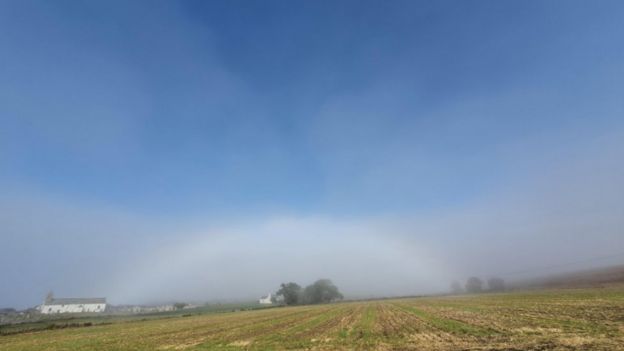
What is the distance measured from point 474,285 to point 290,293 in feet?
331

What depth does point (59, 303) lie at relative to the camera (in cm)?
15675

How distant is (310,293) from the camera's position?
A: 138625 mm

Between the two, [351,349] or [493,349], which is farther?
[351,349]

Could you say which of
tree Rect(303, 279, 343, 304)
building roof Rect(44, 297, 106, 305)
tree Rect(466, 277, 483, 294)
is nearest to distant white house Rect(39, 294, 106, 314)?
building roof Rect(44, 297, 106, 305)

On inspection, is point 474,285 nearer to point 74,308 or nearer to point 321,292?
point 321,292

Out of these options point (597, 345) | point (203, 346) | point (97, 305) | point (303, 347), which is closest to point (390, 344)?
point (303, 347)

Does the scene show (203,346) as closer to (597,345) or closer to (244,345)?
(244,345)

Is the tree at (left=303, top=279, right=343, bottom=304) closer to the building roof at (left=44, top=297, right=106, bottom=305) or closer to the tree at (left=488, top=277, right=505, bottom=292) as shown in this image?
the tree at (left=488, top=277, right=505, bottom=292)

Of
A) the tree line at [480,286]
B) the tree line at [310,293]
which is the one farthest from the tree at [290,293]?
the tree line at [480,286]

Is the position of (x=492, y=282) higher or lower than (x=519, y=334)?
lower

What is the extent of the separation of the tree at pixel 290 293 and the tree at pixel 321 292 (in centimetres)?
440

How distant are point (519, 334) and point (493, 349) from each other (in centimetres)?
444

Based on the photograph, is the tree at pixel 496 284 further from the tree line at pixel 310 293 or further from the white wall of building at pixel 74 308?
the white wall of building at pixel 74 308

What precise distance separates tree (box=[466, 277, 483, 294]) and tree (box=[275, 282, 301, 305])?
93.9 metres
